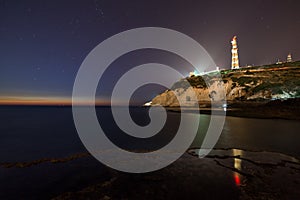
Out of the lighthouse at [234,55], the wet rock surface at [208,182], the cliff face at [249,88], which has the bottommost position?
the wet rock surface at [208,182]

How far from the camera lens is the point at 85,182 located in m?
10.4

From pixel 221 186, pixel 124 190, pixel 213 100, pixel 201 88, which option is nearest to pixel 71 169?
pixel 124 190

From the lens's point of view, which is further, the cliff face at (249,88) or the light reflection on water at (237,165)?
the cliff face at (249,88)

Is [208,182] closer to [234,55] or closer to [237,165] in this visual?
[237,165]

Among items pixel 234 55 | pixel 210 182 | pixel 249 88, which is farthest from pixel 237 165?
pixel 234 55

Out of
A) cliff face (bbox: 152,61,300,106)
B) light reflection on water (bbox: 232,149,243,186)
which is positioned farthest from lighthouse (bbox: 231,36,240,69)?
light reflection on water (bbox: 232,149,243,186)

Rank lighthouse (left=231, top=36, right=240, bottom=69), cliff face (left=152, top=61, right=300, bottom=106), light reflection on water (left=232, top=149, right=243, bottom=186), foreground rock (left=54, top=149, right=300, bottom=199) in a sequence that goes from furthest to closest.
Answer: lighthouse (left=231, top=36, right=240, bottom=69), cliff face (left=152, top=61, right=300, bottom=106), light reflection on water (left=232, top=149, right=243, bottom=186), foreground rock (left=54, top=149, right=300, bottom=199)

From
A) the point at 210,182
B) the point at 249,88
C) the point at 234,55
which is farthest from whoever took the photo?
the point at 234,55

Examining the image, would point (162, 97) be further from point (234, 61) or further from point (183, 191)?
point (183, 191)

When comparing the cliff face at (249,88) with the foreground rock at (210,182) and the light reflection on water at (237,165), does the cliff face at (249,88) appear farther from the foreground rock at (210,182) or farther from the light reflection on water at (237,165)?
the foreground rock at (210,182)

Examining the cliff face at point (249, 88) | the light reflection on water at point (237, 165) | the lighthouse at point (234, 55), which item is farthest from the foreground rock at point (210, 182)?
the lighthouse at point (234, 55)

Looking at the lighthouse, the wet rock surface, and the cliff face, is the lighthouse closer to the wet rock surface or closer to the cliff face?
the cliff face

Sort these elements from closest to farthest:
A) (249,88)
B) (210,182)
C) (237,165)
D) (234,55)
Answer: (210,182)
(237,165)
(249,88)
(234,55)

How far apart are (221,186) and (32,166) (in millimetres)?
13865
